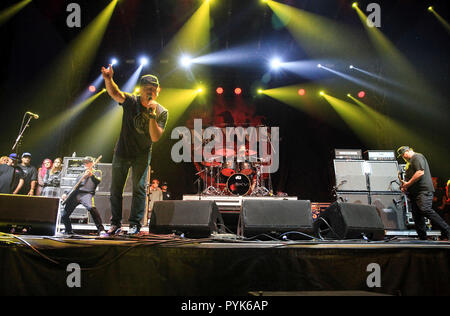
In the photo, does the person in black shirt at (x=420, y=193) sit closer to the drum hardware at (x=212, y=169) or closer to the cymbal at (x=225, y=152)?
the drum hardware at (x=212, y=169)

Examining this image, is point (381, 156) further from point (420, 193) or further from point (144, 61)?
point (144, 61)

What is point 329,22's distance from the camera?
27.3 ft

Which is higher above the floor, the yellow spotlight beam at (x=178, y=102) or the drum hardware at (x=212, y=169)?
the yellow spotlight beam at (x=178, y=102)

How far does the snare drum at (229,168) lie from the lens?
937 cm

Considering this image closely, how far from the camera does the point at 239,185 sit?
8.84 metres

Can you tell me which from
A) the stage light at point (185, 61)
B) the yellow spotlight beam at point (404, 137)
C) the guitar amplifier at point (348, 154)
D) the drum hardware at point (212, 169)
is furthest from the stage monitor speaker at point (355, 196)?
the stage light at point (185, 61)

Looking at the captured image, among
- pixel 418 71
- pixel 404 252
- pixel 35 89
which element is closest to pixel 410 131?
pixel 418 71

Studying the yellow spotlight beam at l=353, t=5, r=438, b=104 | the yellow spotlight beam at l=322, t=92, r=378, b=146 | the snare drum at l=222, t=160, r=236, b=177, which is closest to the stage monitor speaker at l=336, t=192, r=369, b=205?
the snare drum at l=222, t=160, r=236, b=177

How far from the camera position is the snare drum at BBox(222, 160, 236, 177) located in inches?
369

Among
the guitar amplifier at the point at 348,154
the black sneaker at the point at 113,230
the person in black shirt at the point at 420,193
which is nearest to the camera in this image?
the black sneaker at the point at 113,230

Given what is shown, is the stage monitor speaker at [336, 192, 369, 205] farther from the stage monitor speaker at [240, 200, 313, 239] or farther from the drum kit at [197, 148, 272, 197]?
the stage monitor speaker at [240, 200, 313, 239]

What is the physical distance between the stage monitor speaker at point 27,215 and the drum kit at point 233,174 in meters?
5.75

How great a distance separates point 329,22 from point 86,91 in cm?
778

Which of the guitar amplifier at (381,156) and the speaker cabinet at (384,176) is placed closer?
the speaker cabinet at (384,176)
